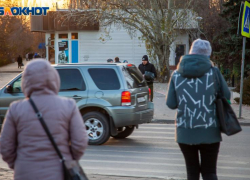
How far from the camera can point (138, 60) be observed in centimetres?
4253

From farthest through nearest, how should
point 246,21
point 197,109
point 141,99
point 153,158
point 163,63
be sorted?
point 163,63 < point 246,21 < point 141,99 < point 153,158 < point 197,109

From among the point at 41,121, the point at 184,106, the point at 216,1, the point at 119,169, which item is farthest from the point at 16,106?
the point at 216,1

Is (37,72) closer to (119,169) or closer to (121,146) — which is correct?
(119,169)

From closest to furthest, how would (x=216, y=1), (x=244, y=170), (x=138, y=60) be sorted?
(x=244, y=170) < (x=138, y=60) < (x=216, y=1)

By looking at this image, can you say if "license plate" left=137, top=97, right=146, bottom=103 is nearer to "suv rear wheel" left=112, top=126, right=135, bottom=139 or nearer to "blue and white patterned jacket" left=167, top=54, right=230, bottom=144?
"suv rear wheel" left=112, top=126, right=135, bottom=139

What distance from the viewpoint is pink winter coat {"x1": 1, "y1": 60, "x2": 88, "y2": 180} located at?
11.0 feet

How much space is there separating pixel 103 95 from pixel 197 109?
209 inches

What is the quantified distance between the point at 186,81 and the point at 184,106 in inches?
9.5

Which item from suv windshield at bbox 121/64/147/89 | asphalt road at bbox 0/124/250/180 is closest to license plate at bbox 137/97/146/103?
suv windshield at bbox 121/64/147/89

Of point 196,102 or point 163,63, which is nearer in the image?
point 196,102

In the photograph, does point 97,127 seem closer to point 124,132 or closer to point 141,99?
point 141,99

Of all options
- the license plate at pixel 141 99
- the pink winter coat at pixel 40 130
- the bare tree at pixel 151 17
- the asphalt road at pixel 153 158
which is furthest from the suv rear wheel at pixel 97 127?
the bare tree at pixel 151 17

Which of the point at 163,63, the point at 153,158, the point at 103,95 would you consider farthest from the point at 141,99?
the point at 163,63

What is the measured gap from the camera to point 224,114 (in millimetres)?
4820
